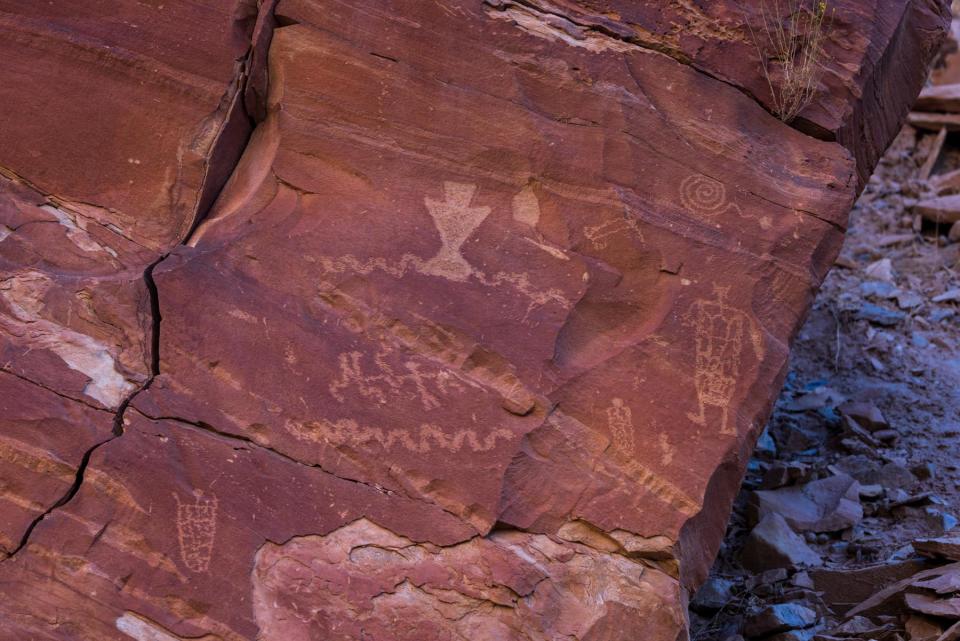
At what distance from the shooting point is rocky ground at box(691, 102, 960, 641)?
10.7ft

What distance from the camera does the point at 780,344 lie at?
114 inches

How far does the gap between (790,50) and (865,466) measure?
6.27 ft

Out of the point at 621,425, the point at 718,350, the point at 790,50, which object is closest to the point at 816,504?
the point at 718,350

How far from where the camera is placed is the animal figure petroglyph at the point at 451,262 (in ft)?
9.43

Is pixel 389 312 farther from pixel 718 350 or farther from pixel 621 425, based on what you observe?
pixel 718 350

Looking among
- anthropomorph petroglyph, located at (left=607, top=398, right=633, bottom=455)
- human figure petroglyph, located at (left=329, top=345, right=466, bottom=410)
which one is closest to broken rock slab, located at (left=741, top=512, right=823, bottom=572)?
anthropomorph petroglyph, located at (left=607, top=398, right=633, bottom=455)

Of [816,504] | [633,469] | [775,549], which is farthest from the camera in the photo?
[816,504]

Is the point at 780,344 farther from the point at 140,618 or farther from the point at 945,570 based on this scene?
the point at 140,618

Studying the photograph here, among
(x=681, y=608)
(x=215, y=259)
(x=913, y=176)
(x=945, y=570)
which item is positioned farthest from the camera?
(x=913, y=176)

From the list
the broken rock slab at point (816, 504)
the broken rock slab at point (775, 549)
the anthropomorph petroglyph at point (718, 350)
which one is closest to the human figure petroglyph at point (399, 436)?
the anthropomorph petroglyph at point (718, 350)

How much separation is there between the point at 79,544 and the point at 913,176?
17.5ft

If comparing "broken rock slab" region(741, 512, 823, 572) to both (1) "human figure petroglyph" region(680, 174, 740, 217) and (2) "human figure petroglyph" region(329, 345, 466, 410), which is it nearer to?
(1) "human figure petroglyph" region(680, 174, 740, 217)

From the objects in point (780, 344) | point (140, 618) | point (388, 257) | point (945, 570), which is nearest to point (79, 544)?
point (140, 618)

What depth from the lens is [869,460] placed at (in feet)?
13.4
